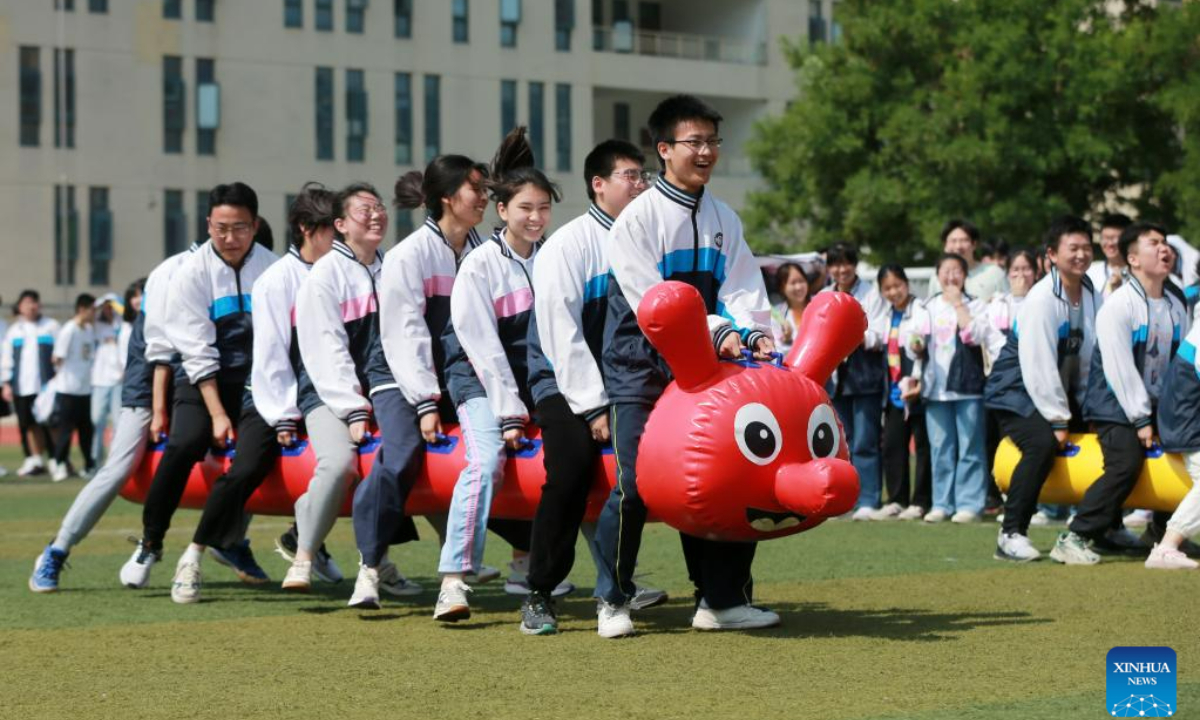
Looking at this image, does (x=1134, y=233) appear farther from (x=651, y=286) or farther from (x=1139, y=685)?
(x=1139, y=685)

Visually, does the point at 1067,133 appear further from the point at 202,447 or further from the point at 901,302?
the point at 202,447

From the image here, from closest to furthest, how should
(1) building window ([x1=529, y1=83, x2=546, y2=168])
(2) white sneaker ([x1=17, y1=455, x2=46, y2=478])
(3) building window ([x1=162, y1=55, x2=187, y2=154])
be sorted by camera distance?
(2) white sneaker ([x1=17, y1=455, x2=46, y2=478]) < (3) building window ([x1=162, y1=55, x2=187, y2=154]) < (1) building window ([x1=529, y1=83, x2=546, y2=168])

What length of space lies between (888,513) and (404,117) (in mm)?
32275

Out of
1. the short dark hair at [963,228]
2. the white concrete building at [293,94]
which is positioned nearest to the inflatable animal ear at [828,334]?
the short dark hair at [963,228]

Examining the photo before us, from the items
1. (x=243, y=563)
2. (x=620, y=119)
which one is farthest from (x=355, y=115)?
(x=243, y=563)

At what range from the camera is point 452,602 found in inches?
326

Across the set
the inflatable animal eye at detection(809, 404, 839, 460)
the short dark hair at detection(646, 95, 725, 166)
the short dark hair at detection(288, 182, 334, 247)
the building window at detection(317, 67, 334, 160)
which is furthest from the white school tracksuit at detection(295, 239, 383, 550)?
the building window at detection(317, 67, 334, 160)

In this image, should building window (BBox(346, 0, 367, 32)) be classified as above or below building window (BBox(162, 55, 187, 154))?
above

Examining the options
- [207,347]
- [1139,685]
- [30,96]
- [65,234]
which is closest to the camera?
[1139,685]

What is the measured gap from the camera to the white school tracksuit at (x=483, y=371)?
8391mm

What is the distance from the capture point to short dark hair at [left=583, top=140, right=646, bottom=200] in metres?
8.55

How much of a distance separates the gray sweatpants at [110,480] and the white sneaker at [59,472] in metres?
10.3

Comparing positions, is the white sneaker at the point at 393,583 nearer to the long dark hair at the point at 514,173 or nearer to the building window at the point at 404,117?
the long dark hair at the point at 514,173

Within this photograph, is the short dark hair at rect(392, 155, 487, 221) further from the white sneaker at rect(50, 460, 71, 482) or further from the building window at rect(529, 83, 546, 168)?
the building window at rect(529, 83, 546, 168)
